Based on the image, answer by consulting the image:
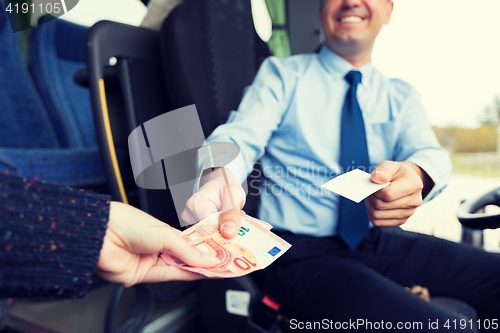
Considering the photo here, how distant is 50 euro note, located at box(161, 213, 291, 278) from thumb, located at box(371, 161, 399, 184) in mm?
162

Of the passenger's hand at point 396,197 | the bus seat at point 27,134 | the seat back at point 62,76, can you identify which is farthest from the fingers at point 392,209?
the seat back at point 62,76

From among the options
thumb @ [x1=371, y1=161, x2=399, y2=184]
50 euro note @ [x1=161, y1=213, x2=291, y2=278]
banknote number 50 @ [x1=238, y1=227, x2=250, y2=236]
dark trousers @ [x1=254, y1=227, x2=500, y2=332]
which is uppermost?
thumb @ [x1=371, y1=161, x2=399, y2=184]

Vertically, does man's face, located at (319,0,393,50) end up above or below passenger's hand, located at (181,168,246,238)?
above

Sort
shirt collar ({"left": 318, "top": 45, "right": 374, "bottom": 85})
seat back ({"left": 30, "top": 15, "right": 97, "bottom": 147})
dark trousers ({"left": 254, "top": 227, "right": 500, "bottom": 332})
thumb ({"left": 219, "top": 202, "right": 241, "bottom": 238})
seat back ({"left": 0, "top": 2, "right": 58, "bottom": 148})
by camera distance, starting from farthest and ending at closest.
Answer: seat back ({"left": 30, "top": 15, "right": 97, "bottom": 147}) → seat back ({"left": 0, "top": 2, "right": 58, "bottom": 148}) → shirt collar ({"left": 318, "top": 45, "right": 374, "bottom": 85}) → dark trousers ({"left": 254, "top": 227, "right": 500, "bottom": 332}) → thumb ({"left": 219, "top": 202, "right": 241, "bottom": 238})

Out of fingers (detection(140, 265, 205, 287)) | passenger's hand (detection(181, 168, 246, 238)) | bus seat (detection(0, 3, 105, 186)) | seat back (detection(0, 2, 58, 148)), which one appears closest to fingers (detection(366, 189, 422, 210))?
passenger's hand (detection(181, 168, 246, 238))

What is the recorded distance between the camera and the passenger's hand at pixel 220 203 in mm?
371

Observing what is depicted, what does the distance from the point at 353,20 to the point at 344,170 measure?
1.07ft

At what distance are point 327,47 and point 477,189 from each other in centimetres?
53

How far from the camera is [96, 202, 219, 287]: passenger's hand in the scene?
378mm

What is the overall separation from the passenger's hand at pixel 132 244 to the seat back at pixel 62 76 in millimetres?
1072

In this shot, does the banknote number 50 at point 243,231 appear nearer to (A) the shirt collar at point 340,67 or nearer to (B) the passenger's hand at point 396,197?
(B) the passenger's hand at point 396,197

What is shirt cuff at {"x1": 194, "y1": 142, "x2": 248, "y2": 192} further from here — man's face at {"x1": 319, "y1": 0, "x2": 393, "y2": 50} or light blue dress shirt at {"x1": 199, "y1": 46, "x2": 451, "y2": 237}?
man's face at {"x1": 319, "y1": 0, "x2": 393, "y2": 50}

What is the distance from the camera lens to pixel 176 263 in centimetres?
41

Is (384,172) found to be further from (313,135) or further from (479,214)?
(479,214)
